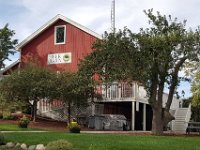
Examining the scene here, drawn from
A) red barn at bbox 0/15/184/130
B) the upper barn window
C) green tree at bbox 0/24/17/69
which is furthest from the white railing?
green tree at bbox 0/24/17/69

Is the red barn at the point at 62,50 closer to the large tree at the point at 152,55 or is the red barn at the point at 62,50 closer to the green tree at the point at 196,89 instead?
the green tree at the point at 196,89

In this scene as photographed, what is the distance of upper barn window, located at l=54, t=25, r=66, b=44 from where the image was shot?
37772 mm

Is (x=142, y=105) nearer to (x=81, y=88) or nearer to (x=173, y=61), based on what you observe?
(x=81, y=88)

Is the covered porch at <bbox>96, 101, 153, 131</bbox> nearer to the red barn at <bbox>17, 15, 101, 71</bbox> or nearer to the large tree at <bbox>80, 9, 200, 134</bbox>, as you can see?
the red barn at <bbox>17, 15, 101, 71</bbox>

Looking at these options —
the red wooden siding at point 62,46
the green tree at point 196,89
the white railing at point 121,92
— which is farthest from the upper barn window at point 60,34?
the green tree at point 196,89

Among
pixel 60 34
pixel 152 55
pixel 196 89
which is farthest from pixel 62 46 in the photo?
pixel 152 55

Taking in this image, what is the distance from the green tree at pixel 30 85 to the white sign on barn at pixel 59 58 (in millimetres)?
6546

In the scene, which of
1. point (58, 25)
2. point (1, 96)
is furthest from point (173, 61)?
point (58, 25)

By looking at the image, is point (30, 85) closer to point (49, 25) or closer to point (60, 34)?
point (60, 34)

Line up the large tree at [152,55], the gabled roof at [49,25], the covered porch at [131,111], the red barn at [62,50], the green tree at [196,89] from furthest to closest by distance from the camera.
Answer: the gabled roof at [49,25], the red barn at [62,50], the covered porch at [131,111], the green tree at [196,89], the large tree at [152,55]

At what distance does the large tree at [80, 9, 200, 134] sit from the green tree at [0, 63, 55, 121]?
6103 mm

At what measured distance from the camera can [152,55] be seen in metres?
23.6

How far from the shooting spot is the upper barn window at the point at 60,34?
3777 cm

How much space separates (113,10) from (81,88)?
12.8 meters
